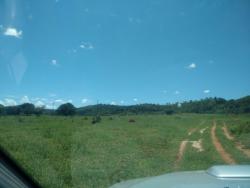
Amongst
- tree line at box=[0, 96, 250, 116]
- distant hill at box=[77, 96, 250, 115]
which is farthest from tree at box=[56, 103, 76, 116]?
distant hill at box=[77, 96, 250, 115]

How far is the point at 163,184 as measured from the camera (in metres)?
2.91

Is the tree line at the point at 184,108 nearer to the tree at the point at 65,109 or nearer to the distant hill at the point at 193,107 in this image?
the distant hill at the point at 193,107

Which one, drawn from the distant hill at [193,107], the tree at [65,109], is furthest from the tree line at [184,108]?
the tree at [65,109]

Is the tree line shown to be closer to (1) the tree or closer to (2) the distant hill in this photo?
(2) the distant hill

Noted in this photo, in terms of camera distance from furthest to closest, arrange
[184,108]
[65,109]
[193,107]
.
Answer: [184,108] < [193,107] < [65,109]

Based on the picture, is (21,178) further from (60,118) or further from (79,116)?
(79,116)

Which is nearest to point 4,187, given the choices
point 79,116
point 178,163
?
point 178,163

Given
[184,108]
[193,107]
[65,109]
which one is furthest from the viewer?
[184,108]

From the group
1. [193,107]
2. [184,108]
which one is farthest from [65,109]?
[184,108]

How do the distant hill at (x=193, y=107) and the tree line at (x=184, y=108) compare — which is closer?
the tree line at (x=184, y=108)

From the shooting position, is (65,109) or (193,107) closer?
(65,109)

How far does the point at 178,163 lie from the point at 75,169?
4.33m

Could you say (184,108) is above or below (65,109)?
above

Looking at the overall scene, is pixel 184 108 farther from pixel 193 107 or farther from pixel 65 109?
pixel 65 109
